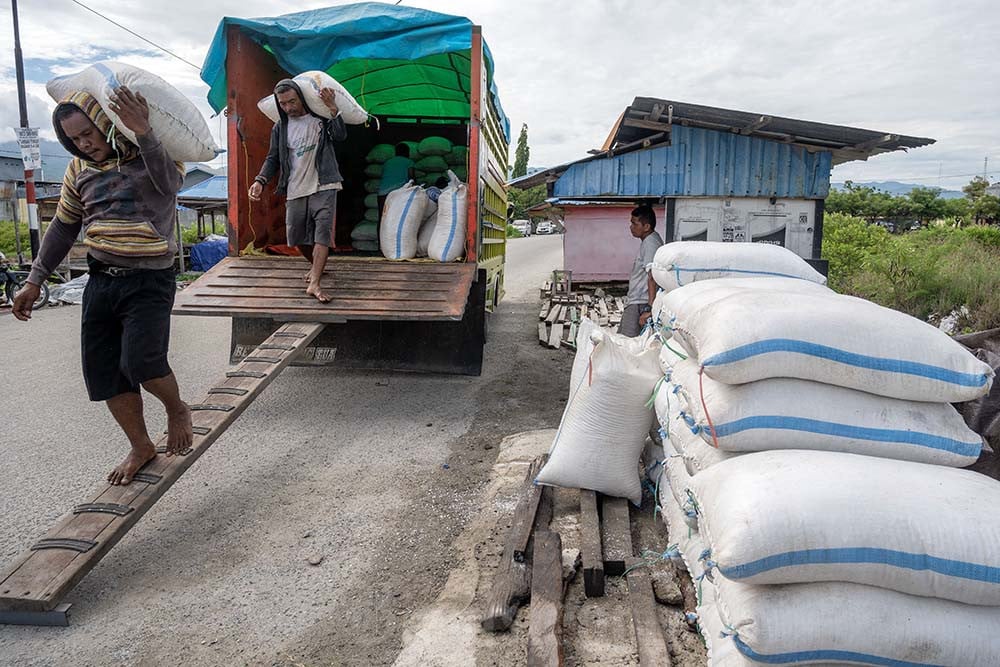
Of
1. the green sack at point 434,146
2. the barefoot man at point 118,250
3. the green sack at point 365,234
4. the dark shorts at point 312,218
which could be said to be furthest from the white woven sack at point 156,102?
the green sack at point 434,146

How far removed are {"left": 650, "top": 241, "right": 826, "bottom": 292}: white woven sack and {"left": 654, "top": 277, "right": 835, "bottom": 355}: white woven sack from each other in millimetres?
608

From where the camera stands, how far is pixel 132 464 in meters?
3.03

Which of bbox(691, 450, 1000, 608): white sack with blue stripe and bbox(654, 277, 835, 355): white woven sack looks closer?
bbox(691, 450, 1000, 608): white sack with blue stripe

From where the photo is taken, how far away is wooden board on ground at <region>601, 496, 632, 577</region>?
2.60 metres

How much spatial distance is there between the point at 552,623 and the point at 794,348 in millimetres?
1187

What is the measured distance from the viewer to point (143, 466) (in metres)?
3.09

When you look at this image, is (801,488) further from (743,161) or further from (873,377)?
(743,161)

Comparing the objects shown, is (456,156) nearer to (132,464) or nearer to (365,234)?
(365,234)

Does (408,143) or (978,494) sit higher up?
(408,143)

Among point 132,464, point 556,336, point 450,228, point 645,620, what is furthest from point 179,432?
point 556,336

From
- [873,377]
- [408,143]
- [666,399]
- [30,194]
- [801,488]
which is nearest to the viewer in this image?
[801,488]

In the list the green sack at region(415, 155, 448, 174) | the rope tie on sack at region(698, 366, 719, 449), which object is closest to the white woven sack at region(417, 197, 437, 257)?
the green sack at region(415, 155, 448, 174)

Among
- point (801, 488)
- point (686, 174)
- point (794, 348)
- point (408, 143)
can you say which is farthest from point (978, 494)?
point (686, 174)

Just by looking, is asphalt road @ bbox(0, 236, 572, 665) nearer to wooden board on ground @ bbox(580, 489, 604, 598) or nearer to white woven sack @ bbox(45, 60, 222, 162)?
wooden board on ground @ bbox(580, 489, 604, 598)
